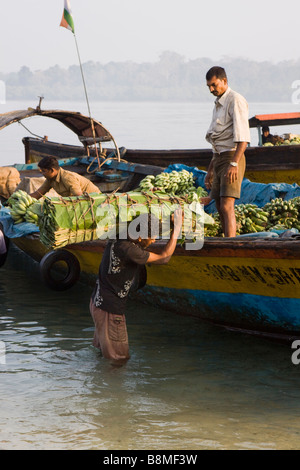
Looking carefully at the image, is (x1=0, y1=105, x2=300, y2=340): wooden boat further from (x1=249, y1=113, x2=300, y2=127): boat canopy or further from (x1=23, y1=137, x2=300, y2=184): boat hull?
(x1=249, y1=113, x2=300, y2=127): boat canopy

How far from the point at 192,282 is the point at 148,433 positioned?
2245mm

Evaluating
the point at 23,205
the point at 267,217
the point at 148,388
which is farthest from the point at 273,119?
A: the point at 148,388

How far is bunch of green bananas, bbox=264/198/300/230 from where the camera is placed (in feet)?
24.5

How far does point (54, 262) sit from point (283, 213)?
2.54 meters

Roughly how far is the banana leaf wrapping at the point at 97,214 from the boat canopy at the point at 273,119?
6.82 m

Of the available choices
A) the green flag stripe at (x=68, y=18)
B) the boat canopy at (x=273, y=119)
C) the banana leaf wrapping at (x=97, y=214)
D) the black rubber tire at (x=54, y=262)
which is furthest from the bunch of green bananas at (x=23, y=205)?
the boat canopy at (x=273, y=119)

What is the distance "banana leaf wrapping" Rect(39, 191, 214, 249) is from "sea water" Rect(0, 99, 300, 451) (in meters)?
1.14

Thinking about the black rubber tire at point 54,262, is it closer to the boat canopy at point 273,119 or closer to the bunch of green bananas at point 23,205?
the bunch of green bananas at point 23,205

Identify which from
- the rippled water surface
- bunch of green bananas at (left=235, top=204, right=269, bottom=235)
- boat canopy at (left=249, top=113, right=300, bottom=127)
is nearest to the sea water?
the rippled water surface

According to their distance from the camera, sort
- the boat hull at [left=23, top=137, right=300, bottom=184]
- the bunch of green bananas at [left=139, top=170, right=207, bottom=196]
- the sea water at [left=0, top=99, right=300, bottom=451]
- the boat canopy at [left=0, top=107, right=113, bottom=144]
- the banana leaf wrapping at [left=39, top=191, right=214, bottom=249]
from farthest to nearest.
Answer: the boat canopy at [left=0, top=107, right=113, bottom=144]
the boat hull at [left=23, top=137, right=300, bottom=184]
the bunch of green bananas at [left=139, top=170, right=207, bottom=196]
the banana leaf wrapping at [left=39, top=191, right=214, bottom=249]
the sea water at [left=0, top=99, right=300, bottom=451]

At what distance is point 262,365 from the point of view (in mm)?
6117

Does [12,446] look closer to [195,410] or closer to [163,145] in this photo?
[195,410]

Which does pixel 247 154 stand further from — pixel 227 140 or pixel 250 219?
pixel 227 140
